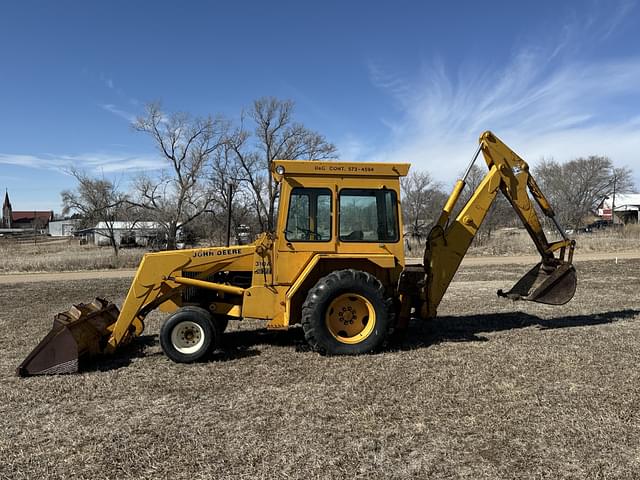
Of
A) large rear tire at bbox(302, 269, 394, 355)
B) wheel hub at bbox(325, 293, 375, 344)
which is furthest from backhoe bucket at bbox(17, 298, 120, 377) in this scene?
wheel hub at bbox(325, 293, 375, 344)

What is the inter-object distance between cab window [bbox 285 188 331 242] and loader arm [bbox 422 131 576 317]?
5.61ft

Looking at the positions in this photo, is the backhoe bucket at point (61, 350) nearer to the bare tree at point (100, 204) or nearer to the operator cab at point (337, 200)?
the operator cab at point (337, 200)

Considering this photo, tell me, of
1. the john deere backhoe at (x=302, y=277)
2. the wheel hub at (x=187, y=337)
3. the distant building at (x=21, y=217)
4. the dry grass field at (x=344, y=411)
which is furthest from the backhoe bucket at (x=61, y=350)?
the distant building at (x=21, y=217)

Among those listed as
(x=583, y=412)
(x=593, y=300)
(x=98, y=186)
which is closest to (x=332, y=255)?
(x=583, y=412)

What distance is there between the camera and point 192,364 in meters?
6.22

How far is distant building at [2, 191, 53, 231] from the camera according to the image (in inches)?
4213

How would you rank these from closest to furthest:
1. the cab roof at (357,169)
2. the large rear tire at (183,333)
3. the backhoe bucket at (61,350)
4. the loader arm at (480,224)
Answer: the backhoe bucket at (61,350) < the large rear tire at (183,333) < the cab roof at (357,169) < the loader arm at (480,224)

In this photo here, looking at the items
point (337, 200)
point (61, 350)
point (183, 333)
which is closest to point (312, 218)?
point (337, 200)

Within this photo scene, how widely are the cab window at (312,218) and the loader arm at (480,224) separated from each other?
171 cm

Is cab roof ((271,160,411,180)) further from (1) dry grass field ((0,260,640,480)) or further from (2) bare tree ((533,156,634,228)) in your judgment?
(2) bare tree ((533,156,634,228))

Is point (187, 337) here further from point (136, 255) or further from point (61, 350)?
point (136, 255)

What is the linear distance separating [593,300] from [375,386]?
7.46m

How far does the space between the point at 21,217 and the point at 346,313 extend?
132 meters

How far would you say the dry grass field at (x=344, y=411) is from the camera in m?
3.65
